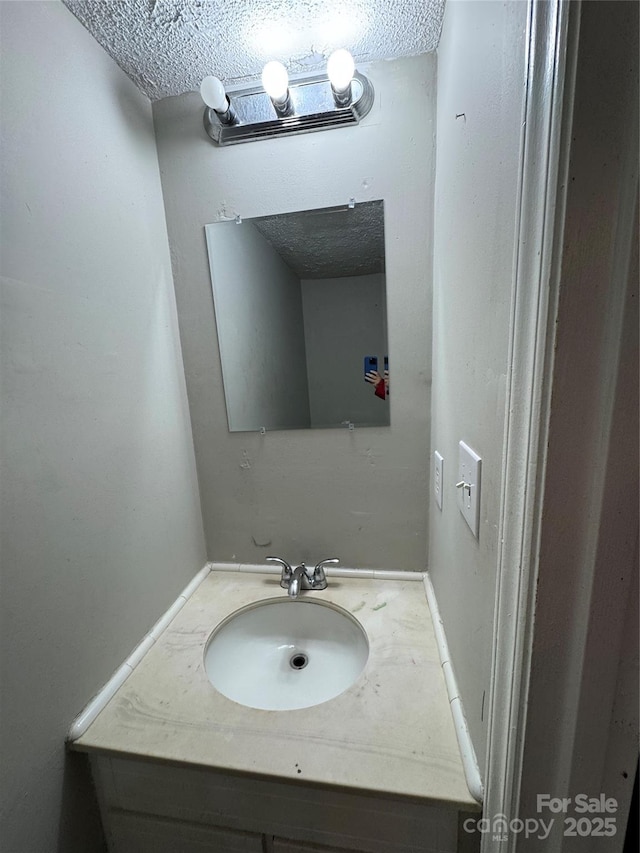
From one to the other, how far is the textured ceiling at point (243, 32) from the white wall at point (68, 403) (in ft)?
0.20

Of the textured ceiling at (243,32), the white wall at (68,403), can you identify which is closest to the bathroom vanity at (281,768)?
the white wall at (68,403)

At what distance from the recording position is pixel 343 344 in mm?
1005

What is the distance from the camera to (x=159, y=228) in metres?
A: 0.97

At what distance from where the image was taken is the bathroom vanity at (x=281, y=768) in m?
0.59

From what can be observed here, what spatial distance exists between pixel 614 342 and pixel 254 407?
35.5 inches

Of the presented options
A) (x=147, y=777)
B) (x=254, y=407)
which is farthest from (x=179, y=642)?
(x=254, y=407)

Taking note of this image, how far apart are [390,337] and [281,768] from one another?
0.98m

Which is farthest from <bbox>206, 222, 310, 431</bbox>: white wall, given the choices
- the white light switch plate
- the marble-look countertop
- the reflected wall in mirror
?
the marble-look countertop

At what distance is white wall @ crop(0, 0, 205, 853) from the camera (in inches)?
22.7

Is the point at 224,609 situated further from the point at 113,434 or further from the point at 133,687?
the point at 113,434

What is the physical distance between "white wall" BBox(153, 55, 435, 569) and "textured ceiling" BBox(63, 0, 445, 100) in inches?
2.4

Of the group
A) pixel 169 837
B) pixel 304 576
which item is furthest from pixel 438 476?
pixel 169 837

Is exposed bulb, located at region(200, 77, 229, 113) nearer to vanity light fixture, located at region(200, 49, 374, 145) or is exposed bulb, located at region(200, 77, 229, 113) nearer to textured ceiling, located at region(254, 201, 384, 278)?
vanity light fixture, located at region(200, 49, 374, 145)

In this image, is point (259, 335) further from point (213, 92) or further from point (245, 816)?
point (245, 816)
